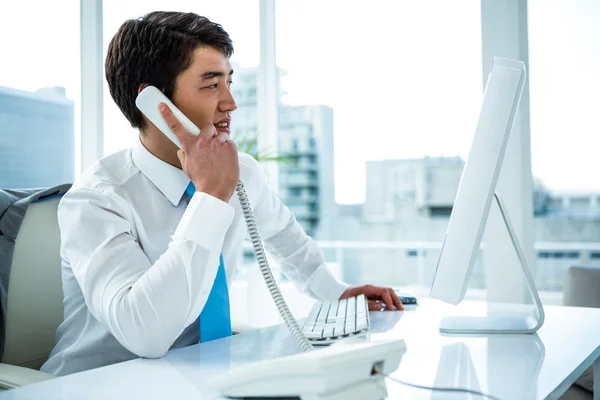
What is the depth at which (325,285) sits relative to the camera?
161 cm

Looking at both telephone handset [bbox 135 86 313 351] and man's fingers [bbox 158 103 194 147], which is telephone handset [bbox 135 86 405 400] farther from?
man's fingers [bbox 158 103 194 147]

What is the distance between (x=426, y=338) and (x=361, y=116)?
2.64m

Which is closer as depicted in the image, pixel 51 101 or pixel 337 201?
pixel 51 101

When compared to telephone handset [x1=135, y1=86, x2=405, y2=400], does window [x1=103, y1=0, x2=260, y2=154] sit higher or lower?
higher

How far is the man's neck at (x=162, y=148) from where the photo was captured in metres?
1.37

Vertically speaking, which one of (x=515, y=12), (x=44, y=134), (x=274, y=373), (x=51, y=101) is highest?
(x=515, y=12)

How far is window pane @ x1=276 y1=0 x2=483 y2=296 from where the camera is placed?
10.7 feet

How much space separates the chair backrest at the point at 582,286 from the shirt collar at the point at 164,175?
1.43 metres

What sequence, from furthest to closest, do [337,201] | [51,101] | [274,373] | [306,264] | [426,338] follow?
[337,201], [51,101], [306,264], [426,338], [274,373]

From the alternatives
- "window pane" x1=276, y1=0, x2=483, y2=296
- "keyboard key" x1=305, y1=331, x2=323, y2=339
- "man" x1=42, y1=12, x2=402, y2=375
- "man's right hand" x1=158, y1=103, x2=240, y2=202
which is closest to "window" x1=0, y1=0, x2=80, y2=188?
"window pane" x1=276, y1=0, x2=483, y2=296

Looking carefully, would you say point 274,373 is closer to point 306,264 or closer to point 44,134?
point 306,264

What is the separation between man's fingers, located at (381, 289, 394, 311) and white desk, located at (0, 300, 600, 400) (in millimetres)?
165

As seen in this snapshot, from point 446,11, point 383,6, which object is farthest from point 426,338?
point 383,6

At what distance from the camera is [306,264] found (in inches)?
65.7
